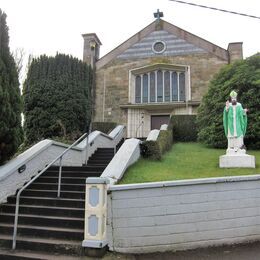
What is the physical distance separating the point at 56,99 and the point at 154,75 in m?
7.80

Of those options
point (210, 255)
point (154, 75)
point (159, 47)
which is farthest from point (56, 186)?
point (159, 47)

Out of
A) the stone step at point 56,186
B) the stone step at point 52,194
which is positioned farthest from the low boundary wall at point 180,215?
A: the stone step at point 56,186

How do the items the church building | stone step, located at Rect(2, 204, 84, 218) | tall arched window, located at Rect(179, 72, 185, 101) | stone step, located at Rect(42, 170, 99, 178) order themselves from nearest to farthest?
stone step, located at Rect(2, 204, 84, 218), stone step, located at Rect(42, 170, 99, 178), the church building, tall arched window, located at Rect(179, 72, 185, 101)

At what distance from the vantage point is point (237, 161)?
880 cm

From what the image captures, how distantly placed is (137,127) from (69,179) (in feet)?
39.9

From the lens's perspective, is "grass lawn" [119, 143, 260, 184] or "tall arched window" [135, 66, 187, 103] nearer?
"grass lawn" [119, 143, 260, 184]

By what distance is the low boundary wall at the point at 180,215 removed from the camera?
6.02 m

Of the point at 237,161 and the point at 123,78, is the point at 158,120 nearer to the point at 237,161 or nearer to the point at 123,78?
the point at 123,78

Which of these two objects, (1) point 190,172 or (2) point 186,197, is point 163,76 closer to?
(1) point 190,172

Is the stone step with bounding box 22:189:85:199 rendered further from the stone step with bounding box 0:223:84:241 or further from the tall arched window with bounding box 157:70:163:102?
the tall arched window with bounding box 157:70:163:102

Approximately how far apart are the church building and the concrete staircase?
12191 millimetres

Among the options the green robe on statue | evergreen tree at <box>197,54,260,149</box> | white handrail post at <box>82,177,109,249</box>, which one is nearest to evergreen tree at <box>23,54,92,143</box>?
evergreen tree at <box>197,54,260,149</box>

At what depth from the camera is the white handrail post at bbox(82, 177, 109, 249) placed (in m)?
5.64

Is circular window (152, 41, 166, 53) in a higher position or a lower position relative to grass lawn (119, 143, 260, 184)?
higher
